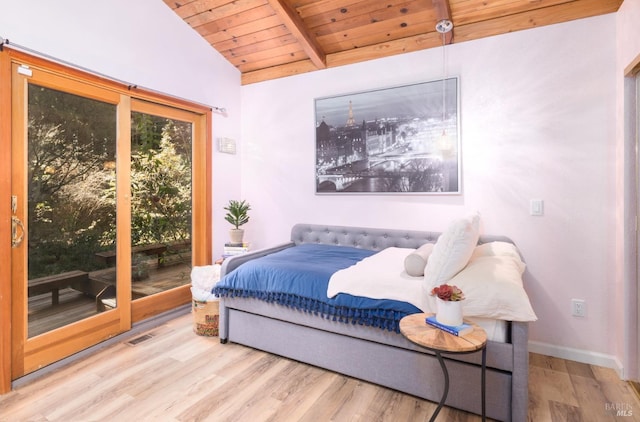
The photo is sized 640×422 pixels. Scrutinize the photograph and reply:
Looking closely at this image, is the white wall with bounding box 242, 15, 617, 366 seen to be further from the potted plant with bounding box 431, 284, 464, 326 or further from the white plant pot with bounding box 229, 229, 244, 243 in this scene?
the white plant pot with bounding box 229, 229, 244, 243

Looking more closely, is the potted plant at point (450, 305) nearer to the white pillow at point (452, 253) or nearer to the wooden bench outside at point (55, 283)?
the white pillow at point (452, 253)

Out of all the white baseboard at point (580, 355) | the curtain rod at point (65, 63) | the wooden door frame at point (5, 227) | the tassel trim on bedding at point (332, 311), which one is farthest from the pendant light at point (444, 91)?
the wooden door frame at point (5, 227)

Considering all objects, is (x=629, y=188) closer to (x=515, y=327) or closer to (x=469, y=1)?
(x=515, y=327)

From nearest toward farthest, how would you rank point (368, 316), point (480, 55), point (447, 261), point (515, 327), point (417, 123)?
point (515, 327), point (447, 261), point (368, 316), point (480, 55), point (417, 123)

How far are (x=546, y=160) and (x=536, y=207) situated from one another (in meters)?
0.37

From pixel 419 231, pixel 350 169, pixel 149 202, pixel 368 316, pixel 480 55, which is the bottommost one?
pixel 368 316

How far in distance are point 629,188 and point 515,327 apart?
1.35m

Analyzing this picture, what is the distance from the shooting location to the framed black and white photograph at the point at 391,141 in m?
2.95

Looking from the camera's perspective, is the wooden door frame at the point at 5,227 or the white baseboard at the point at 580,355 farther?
the white baseboard at the point at 580,355

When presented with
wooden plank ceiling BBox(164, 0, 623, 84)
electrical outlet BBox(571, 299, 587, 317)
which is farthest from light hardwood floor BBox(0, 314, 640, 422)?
wooden plank ceiling BBox(164, 0, 623, 84)

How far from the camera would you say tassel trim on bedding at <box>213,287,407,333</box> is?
6.57 ft

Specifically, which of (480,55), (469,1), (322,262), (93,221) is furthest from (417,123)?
(93,221)

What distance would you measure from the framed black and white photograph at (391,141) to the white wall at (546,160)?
0.11 meters

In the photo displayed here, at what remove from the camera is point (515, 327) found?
5.58 ft
